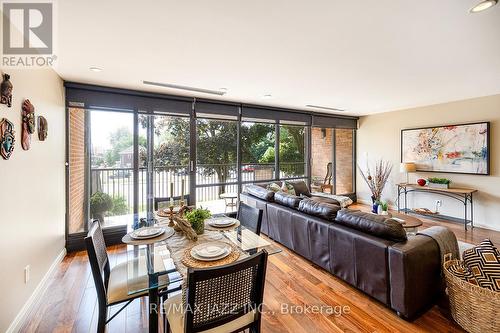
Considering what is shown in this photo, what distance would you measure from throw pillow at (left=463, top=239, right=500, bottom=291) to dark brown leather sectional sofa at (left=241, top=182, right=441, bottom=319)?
0.24 m

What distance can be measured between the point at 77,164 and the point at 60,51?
70.4 inches

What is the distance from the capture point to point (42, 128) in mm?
2508

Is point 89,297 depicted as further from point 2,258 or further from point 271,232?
point 271,232

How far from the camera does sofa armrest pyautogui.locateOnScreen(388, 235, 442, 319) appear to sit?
191 cm

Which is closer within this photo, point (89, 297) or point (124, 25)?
point (124, 25)

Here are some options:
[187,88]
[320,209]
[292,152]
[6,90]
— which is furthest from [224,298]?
[292,152]

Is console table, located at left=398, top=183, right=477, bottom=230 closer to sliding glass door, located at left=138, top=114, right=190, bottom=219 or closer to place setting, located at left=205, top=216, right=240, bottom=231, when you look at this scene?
place setting, located at left=205, top=216, right=240, bottom=231

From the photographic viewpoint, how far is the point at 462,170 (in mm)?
4637

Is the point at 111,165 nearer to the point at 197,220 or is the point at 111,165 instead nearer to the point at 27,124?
the point at 27,124

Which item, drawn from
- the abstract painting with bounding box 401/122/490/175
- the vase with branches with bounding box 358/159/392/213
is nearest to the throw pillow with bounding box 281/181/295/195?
the vase with branches with bounding box 358/159/392/213

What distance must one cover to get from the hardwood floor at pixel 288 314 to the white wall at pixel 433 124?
354cm

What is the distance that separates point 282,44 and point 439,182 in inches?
180

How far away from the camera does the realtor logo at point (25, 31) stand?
172 cm

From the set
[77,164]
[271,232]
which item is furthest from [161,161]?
[271,232]
